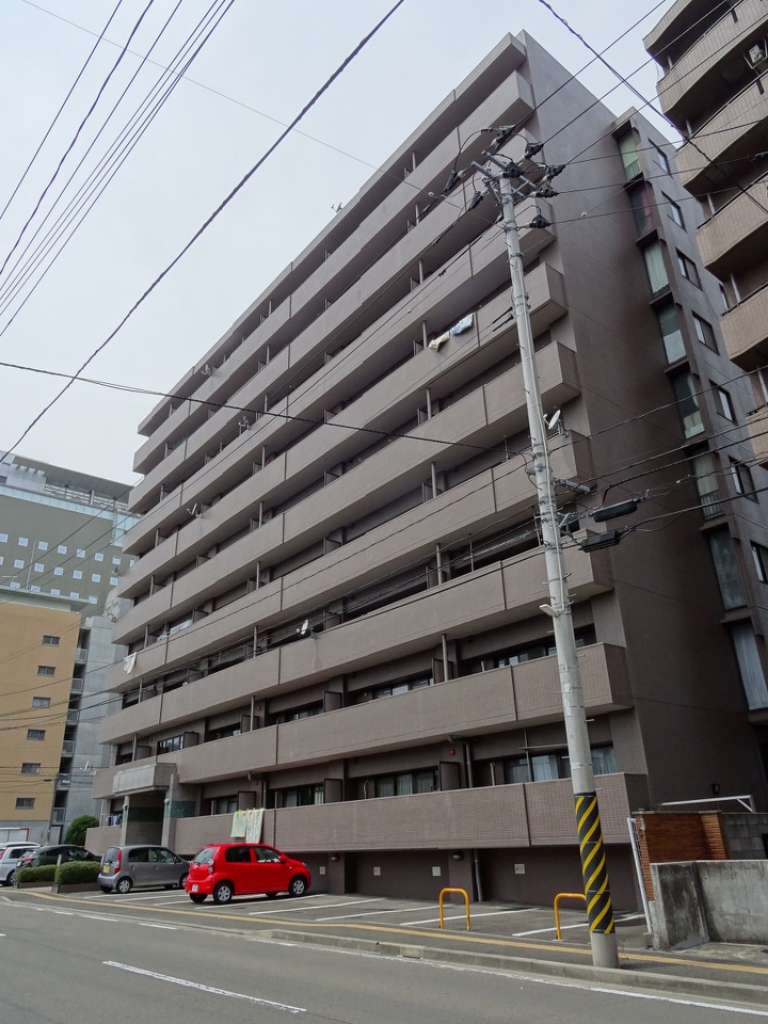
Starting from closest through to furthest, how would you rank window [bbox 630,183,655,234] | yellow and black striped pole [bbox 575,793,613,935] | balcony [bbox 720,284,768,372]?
yellow and black striped pole [bbox 575,793,613,935] < balcony [bbox 720,284,768,372] < window [bbox 630,183,655,234]

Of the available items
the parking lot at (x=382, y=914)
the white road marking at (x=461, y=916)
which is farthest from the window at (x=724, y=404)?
the white road marking at (x=461, y=916)

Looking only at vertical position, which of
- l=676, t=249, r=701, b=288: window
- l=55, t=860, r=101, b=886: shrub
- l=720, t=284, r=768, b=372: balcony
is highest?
l=676, t=249, r=701, b=288: window

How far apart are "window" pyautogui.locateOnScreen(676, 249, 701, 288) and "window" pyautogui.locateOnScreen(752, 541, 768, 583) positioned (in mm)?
9531

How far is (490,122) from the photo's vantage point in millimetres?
24906

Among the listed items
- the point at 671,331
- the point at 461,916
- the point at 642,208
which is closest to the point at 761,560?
the point at 671,331

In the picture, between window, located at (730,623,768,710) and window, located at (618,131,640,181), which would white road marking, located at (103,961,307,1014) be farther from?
window, located at (618,131,640,181)

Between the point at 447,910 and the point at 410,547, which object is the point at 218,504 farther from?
the point at 447,910

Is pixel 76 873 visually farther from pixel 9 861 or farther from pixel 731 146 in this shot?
pixel 731 146

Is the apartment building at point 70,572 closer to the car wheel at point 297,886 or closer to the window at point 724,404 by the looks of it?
the car wheel at point 297,886

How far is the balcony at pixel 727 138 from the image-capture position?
1870 cm

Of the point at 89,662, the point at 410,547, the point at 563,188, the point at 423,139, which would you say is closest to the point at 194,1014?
the point at 410,547

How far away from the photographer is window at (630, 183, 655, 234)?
82.8ft

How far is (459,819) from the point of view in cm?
1911

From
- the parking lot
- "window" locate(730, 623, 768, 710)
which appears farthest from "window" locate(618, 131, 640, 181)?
the parking lot
